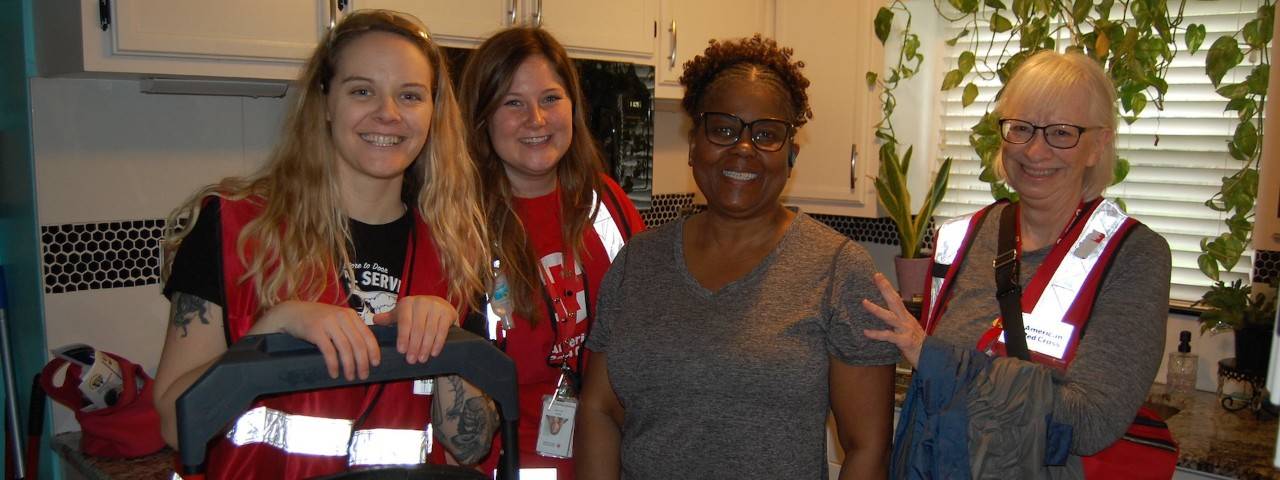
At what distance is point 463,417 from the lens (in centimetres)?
141

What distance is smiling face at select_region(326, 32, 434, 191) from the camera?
1345 millimetres

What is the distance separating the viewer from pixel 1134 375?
1367 mm

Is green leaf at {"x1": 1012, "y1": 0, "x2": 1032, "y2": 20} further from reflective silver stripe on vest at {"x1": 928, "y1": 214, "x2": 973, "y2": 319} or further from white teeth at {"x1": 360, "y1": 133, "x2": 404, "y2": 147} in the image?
white teeth at {"x1": 360, "y1": 133, "x2": 404, "y2": 147}

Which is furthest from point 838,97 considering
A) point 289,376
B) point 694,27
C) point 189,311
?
point 289,376

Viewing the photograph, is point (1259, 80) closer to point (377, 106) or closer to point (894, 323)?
point (894, 323)

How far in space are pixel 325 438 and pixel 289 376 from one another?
0.50 meters

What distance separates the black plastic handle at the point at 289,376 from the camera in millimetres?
813

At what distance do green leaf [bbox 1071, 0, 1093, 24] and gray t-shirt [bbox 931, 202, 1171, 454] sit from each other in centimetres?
128

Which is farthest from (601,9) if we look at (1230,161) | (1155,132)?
(1230,161)

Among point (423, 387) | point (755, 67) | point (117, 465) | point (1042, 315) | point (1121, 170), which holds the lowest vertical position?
point (117, 465)

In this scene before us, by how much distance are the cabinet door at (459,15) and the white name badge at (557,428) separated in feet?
3.42

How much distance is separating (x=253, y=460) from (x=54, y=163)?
1.18 meters

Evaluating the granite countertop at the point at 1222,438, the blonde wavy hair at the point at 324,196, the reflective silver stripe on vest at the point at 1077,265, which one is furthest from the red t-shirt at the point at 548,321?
the granite countertop at the point at 1222,438

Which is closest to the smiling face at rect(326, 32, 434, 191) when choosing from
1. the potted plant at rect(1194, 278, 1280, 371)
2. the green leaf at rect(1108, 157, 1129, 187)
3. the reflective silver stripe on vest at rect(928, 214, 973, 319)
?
the reflective silver stripe on vest at rect(928, 214, 973, 319)
